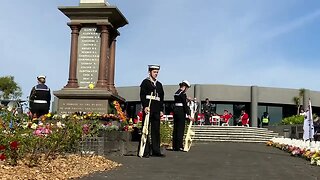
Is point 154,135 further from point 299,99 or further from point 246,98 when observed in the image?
point 299,99

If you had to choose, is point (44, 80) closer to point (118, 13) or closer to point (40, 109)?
point (40, 109)

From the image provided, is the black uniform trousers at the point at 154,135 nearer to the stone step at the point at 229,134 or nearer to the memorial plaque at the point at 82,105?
the memorial plaque at the point at 82,105

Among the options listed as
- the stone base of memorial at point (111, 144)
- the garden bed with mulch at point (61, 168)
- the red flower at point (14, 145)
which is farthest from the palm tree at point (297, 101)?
the red flower at point (14, 145)

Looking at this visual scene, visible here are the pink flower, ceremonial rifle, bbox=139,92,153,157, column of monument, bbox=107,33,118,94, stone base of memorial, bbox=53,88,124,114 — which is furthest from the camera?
column of monument, bbox=107,33,118,94

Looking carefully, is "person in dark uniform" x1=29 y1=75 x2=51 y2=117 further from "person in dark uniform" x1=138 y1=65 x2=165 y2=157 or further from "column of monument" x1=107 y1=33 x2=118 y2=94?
"person in dark uniform" x1=138 y1=65 x2=165 y2=157

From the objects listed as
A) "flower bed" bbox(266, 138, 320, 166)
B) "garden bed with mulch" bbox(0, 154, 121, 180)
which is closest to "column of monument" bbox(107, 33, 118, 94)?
"flower bed" bbox(266, 138, 320, 166)

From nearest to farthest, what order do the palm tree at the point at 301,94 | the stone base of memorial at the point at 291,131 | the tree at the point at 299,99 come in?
the stone base of memorial at the point at 291,131 → the tree at the point at 299,99 → the palm tree at the point at 301,94

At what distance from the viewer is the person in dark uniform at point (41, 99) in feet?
49.1

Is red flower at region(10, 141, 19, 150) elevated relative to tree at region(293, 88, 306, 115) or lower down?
lower down

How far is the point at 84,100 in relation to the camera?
55.3 feet

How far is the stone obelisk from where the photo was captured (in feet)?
55.4

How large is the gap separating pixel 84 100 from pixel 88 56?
1566 mm

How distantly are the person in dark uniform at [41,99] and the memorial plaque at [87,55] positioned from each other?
219 centimetres

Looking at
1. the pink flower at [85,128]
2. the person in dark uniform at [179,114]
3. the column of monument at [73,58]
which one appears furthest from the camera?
the column of monument at [73,58]
